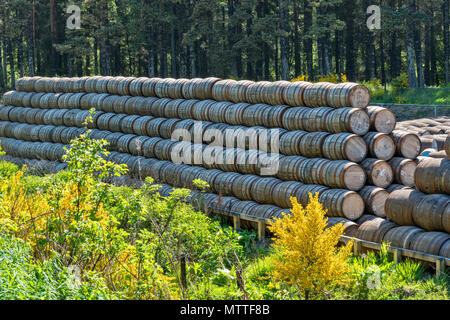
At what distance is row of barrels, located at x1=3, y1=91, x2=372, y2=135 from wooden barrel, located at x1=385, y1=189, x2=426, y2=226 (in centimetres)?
226

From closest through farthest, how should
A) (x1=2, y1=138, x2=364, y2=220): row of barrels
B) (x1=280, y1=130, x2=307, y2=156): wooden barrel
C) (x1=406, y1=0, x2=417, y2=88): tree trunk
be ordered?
(x1=2, y1=138, x2=364, y2=220): row of barrels → (x1=280, y1=130, x2=307, y2=156): wooden barrel → (x1=406, y1=0, x2=417, y2=88): tree trunk

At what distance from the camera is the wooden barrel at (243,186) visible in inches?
553

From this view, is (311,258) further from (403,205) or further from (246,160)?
(246,160)

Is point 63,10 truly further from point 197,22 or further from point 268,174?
point 268,174

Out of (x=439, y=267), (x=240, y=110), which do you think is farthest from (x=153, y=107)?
(x=439, y=267)

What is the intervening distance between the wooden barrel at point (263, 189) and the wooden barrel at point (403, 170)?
8.84 ft

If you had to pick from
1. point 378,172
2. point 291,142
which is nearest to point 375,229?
point 378,172

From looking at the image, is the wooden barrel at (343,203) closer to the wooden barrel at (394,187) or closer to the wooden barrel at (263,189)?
the wooden barrel at (394,187)

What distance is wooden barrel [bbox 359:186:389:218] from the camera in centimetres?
1245

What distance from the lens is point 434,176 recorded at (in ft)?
34.1

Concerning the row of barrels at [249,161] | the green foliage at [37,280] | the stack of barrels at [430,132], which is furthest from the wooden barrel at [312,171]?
the green foliage at [37,280]

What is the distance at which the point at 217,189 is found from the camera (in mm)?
14820

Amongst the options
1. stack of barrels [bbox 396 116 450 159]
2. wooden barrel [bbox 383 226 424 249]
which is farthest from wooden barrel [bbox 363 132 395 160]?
wooden barrel [bbox 383 226 424 249]

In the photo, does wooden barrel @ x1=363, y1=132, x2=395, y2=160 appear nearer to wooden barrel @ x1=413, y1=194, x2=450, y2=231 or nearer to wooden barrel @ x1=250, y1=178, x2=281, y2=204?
wooden barrel @ x1=250, y1=178, x2=281, y2=204
